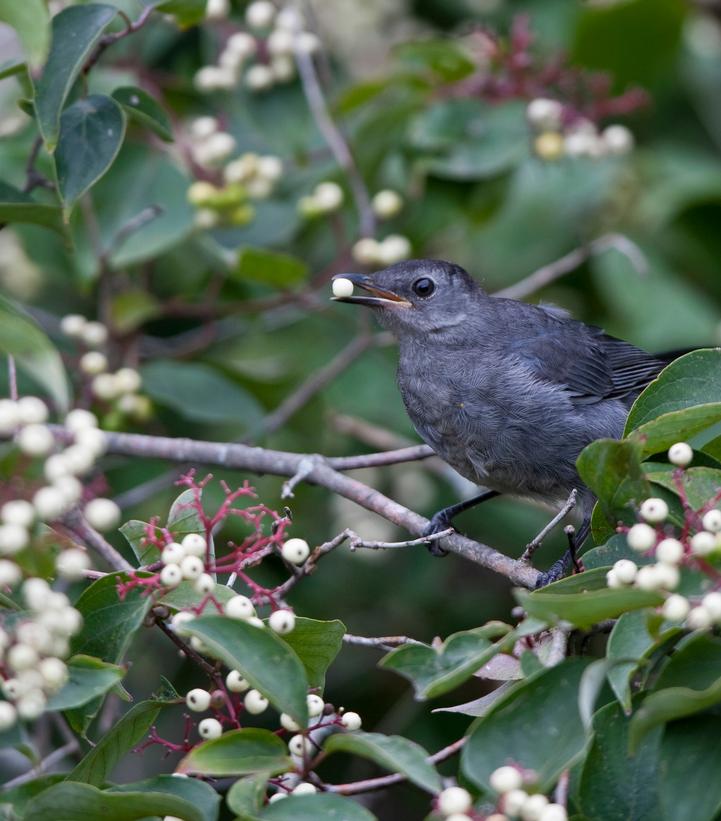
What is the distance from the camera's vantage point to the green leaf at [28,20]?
8.97ft

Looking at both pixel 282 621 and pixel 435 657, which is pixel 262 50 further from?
pixel 435 657

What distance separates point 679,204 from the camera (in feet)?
20.6

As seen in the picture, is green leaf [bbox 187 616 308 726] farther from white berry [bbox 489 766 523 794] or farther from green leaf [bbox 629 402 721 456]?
green leaf [bbox 629 402 721 456]

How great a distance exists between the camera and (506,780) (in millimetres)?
2141

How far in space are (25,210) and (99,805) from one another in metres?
1.68

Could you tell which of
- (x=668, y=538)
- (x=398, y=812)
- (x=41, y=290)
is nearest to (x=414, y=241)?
(x=41, y=290)

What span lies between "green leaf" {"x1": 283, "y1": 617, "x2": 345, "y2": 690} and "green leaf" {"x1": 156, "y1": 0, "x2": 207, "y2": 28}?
1.99 metres

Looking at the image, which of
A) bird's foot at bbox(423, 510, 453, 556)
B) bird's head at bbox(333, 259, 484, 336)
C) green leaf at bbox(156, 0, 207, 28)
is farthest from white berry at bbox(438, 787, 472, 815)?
bird's head at bbox(333, 259, 484, 336)

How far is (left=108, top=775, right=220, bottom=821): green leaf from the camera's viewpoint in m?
2.41

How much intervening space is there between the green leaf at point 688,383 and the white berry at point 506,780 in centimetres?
119

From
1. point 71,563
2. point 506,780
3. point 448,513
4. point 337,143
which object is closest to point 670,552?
point 506,780

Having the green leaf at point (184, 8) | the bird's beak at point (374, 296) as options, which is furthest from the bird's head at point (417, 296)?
the green leaf at point (184, 8)

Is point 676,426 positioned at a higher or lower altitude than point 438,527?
higher

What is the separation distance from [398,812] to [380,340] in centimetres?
238
